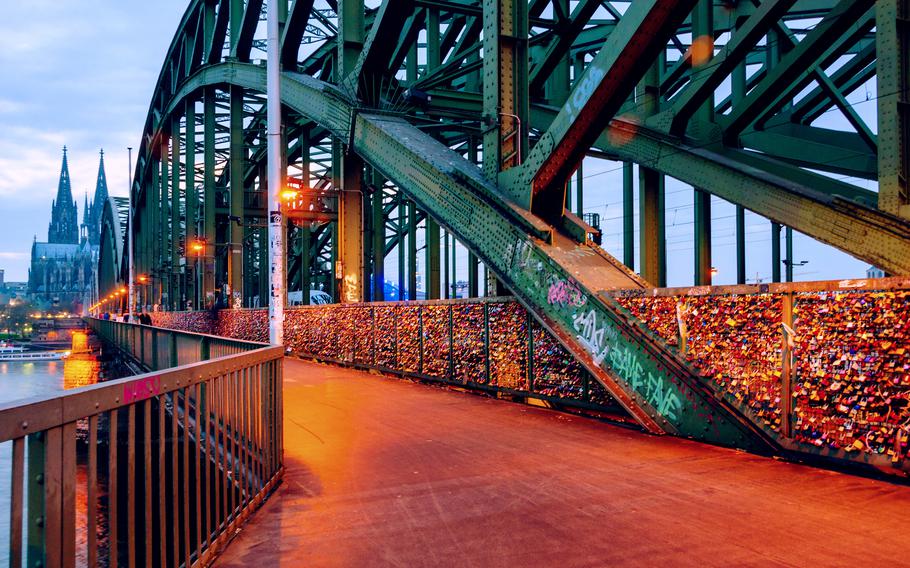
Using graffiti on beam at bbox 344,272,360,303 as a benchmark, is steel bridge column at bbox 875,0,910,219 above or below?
above

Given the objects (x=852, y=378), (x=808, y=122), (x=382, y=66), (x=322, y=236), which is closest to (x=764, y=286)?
(x=852, y=378)

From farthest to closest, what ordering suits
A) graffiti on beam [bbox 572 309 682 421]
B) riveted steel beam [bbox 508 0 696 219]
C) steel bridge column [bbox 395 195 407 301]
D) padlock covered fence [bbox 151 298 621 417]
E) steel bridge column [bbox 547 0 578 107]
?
steel bridge column [bbox 395 195 407 301] < steel bridge column [bbox 547 0 578 107] < padlock covered fence [bbox 151 298 621 417] < riveted steel beam [bbox 508 0 696 219] < graffiti on beam [bbox 572 309 682 421]

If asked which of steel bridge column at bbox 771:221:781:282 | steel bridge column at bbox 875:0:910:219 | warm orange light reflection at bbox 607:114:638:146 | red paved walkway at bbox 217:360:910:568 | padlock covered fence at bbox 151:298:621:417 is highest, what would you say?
warm orange light reflection at bbox 607:114:638:146

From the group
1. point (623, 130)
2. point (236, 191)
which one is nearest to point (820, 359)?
point (623, 130)

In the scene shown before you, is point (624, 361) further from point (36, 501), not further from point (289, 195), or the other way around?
point (289, 195)

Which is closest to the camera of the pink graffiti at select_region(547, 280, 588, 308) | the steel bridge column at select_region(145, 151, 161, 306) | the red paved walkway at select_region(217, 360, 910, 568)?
the red paved walkway at select_region(217, 360, 910, 568)

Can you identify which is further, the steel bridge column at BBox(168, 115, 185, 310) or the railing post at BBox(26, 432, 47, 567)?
the steel bridge column at BBox(168, 115, 185, 310)

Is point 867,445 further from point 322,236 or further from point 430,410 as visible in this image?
point 322,236

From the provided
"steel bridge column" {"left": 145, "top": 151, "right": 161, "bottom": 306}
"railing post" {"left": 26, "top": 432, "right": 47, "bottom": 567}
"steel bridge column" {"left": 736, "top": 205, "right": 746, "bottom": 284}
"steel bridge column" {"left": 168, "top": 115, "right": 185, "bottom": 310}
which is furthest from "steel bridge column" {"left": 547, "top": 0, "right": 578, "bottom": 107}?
"steel bridge column" {"left": 145, "top": 151, "right": 161, "bottom": 306}

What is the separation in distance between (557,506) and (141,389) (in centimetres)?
306

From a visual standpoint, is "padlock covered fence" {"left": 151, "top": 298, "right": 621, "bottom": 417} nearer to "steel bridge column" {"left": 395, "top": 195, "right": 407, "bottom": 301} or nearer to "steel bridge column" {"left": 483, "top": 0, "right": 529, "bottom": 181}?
"steel bridge column" {"left": 483, "top": 0, "right": 529, "bottom": 181}

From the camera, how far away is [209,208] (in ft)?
111

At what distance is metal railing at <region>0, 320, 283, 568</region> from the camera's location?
7.67 ft

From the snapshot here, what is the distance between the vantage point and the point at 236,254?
2964 centimetres
